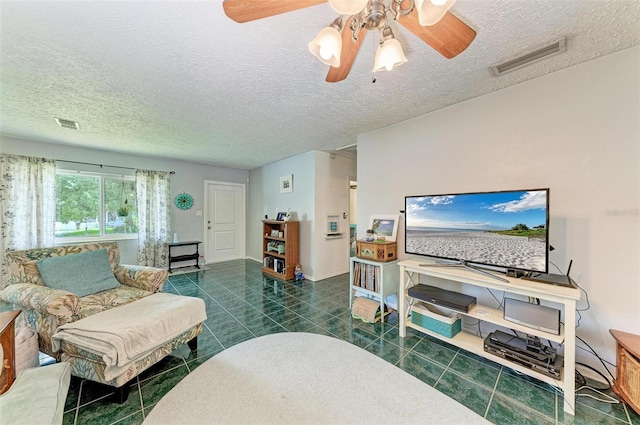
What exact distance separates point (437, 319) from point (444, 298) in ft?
0.71

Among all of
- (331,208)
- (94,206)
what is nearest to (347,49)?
(331,208)

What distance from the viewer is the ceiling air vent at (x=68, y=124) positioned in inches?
109

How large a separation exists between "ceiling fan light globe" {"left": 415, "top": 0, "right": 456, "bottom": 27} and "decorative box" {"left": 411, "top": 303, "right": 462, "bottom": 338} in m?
2.12

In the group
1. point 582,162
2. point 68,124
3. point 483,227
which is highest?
point 68,124

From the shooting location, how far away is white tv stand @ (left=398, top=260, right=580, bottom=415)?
144 centimetres

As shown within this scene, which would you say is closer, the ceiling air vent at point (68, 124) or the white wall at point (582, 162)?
the white wall at point (582, 162)

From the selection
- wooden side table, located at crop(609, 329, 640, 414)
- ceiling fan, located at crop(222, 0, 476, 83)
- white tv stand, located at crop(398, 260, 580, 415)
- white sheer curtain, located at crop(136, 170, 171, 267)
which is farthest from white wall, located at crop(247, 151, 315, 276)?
wooden side table, located at crop(609, 329, 640, 414)

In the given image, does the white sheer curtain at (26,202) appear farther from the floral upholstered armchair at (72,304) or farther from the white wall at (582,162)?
the white wall at (582,162)

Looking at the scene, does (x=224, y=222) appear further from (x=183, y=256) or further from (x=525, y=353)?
(x=525, y=353)

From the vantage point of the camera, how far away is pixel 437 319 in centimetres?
207

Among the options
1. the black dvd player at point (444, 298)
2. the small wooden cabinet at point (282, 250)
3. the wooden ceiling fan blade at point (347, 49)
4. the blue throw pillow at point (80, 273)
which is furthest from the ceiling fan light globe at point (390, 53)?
the small wooden cabinet at point (282, 250)

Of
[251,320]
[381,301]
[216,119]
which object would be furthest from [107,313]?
[381,301]

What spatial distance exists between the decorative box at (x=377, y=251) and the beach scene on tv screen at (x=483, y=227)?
301mm

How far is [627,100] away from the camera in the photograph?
1.59 meters
